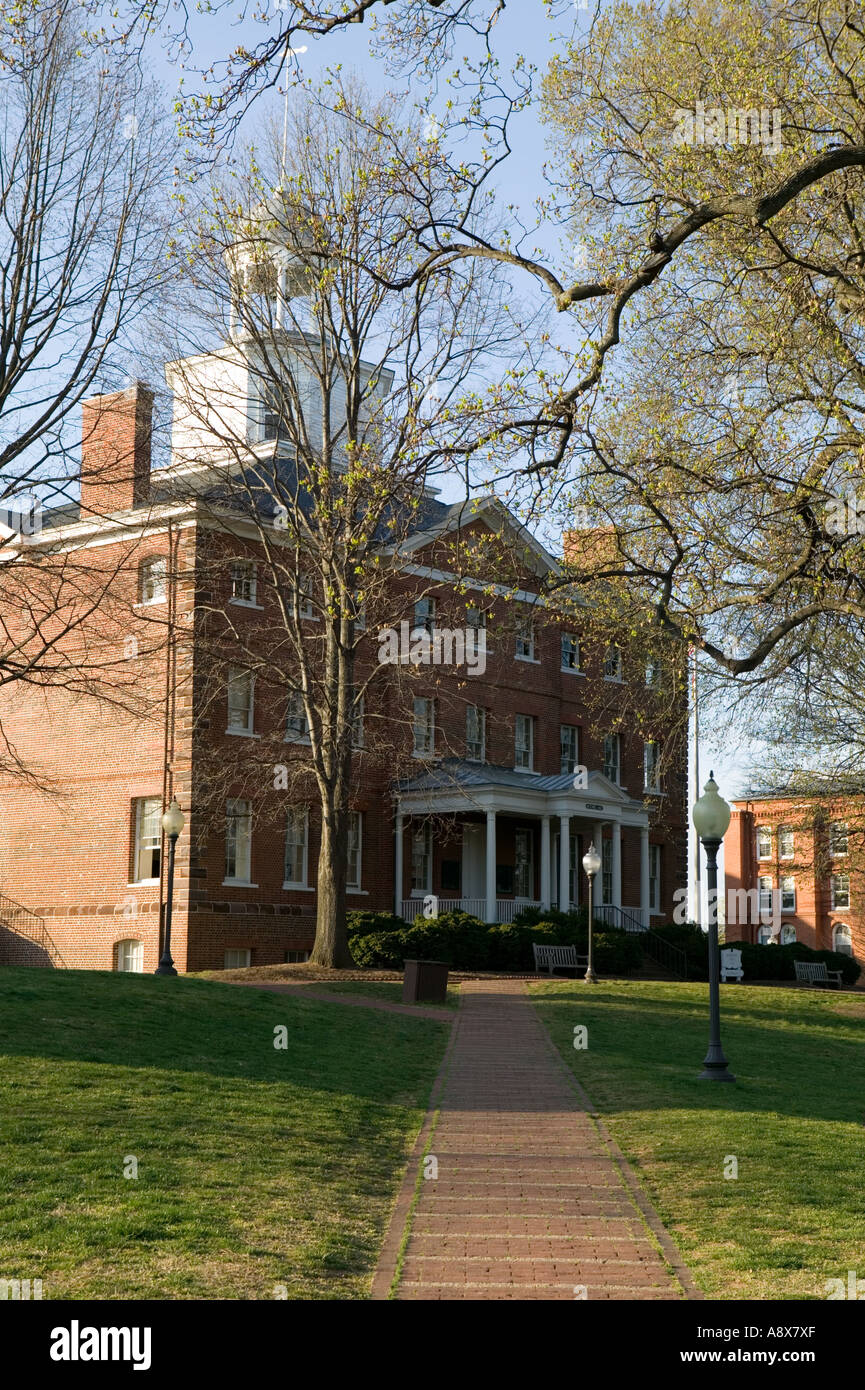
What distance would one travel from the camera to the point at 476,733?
1492 inches

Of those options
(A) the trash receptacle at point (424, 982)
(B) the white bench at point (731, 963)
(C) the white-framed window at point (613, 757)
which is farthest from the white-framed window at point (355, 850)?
(C) the white-framed window at point (613, 757)

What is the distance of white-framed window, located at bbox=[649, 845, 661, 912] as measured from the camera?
44.8 meters

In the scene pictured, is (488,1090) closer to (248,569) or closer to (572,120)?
(572,120)

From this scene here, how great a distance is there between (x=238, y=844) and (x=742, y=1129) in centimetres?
2045

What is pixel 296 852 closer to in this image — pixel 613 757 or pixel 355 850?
pixel 355 850

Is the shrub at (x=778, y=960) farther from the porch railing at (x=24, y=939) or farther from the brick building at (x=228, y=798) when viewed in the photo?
the porch railing at (x=24, y=939)

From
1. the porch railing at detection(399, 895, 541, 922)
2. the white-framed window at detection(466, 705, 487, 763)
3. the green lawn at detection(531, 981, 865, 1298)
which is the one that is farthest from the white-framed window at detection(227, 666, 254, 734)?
the green lawn at detection(531, 981, 865, 1298)

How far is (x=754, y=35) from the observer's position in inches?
558

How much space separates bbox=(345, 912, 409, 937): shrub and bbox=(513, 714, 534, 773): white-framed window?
34.8ft

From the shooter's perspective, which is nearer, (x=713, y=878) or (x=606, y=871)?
(x=713, y=878)

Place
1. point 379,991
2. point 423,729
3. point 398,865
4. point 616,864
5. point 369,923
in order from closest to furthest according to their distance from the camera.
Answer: point 379,991 < point 369,923 < point 398,865 < point 423,729 < point 616,864

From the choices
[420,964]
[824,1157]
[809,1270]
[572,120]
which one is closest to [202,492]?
[420,964]

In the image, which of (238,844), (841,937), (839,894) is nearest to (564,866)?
(238,844)

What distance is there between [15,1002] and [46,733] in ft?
62.6
